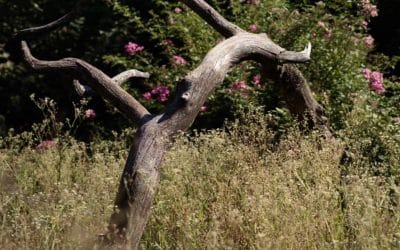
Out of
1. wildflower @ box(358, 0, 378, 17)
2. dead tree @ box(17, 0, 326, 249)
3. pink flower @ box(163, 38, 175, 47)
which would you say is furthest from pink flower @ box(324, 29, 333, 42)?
pink flower @ box(163, 38, 175, 47)

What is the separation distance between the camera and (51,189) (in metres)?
4.77

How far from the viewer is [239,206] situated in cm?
391

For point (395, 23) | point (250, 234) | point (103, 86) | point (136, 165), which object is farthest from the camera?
point (395, 23)

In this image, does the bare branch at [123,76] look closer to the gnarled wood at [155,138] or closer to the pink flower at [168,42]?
the gnarled wood at [155,138]

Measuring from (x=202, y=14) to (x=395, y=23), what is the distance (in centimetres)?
435

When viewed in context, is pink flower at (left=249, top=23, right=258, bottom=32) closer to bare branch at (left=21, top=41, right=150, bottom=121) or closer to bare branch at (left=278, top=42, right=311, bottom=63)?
bare branch at (left=278, top=42, right=311, bottom=63)

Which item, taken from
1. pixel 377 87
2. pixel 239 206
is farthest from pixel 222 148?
pixel 377 87

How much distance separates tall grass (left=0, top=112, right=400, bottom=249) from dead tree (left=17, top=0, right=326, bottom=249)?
0.13 metres

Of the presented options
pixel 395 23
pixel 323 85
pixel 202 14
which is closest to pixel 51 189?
pixel 202 14

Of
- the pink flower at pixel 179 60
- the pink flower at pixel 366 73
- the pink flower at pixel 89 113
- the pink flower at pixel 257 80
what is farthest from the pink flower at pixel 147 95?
the pink flower at pixel 366 73

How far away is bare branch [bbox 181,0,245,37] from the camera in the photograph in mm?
5199

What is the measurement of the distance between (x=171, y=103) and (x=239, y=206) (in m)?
0.72

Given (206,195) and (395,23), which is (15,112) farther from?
(206,195)

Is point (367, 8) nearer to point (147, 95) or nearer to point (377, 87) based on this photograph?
point (377, 87)
